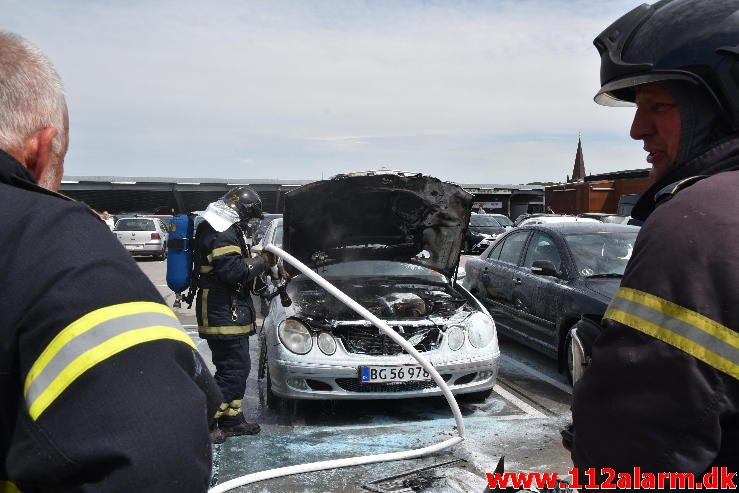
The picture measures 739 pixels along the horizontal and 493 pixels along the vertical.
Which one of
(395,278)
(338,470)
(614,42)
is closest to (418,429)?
(338,470)

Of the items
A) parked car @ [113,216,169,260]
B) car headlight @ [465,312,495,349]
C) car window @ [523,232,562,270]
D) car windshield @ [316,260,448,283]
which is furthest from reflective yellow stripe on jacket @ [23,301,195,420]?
parked car @ [113,216,169,260]

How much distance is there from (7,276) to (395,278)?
495cm

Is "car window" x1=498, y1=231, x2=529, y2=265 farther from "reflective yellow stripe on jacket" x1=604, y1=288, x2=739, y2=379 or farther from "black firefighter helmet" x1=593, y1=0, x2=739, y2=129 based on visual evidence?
"reflective yellow stripe on jacket" x1=604, y1=288, x2=739, y2=379

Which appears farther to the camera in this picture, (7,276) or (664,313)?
(664,313)

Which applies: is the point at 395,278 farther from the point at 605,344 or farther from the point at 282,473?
the point at 605,344

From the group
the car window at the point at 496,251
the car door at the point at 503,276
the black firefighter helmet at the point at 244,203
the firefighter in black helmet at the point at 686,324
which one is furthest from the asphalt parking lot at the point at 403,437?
the firefighter in black helmet at the point at 686,324

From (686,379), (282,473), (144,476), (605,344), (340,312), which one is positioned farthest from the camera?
(340,312)

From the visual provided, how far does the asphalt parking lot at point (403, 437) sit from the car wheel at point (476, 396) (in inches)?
2.4

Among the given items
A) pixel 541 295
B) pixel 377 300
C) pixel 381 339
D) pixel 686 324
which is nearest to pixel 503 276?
pixel 541 295

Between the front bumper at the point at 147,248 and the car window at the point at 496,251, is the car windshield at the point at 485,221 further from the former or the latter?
the car window at the point at 496,251

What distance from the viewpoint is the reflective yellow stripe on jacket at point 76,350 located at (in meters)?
0.91

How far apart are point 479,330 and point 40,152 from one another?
420 cm

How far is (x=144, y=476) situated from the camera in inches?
35.9

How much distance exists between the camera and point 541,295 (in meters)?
6.16
